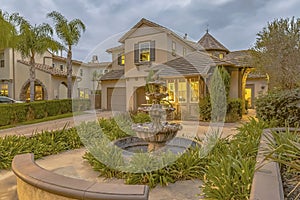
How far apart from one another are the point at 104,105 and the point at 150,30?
8.25 m

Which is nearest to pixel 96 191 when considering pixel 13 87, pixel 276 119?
pixel 276 119

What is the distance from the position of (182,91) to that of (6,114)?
1021 centimetres

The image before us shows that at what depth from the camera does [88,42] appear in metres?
19.6

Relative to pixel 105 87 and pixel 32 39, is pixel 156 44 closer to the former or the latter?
pixel 105 87

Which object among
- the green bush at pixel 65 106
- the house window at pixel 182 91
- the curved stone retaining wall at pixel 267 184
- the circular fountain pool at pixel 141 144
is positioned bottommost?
the circular fountain pool at pixel 141 144

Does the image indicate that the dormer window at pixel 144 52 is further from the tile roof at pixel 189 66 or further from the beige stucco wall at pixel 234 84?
the beige stucco wall at pixel 234 84

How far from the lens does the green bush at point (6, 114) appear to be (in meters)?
11.9

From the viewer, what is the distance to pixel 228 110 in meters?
12.6

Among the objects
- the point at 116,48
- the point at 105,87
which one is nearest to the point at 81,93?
the point at 105,87

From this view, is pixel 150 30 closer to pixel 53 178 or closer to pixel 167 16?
pixel 167 16

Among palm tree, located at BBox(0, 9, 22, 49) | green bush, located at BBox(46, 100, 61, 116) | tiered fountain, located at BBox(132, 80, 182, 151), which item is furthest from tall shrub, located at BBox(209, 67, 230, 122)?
palm tree, located at BBox(0, 9, 22, 49)

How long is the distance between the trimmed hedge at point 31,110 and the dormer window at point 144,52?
641cm

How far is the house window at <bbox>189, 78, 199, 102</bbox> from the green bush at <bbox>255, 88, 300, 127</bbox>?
6005mm

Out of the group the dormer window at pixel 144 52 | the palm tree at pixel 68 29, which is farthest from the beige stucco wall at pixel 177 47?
the palm tree at pixel 68 29
